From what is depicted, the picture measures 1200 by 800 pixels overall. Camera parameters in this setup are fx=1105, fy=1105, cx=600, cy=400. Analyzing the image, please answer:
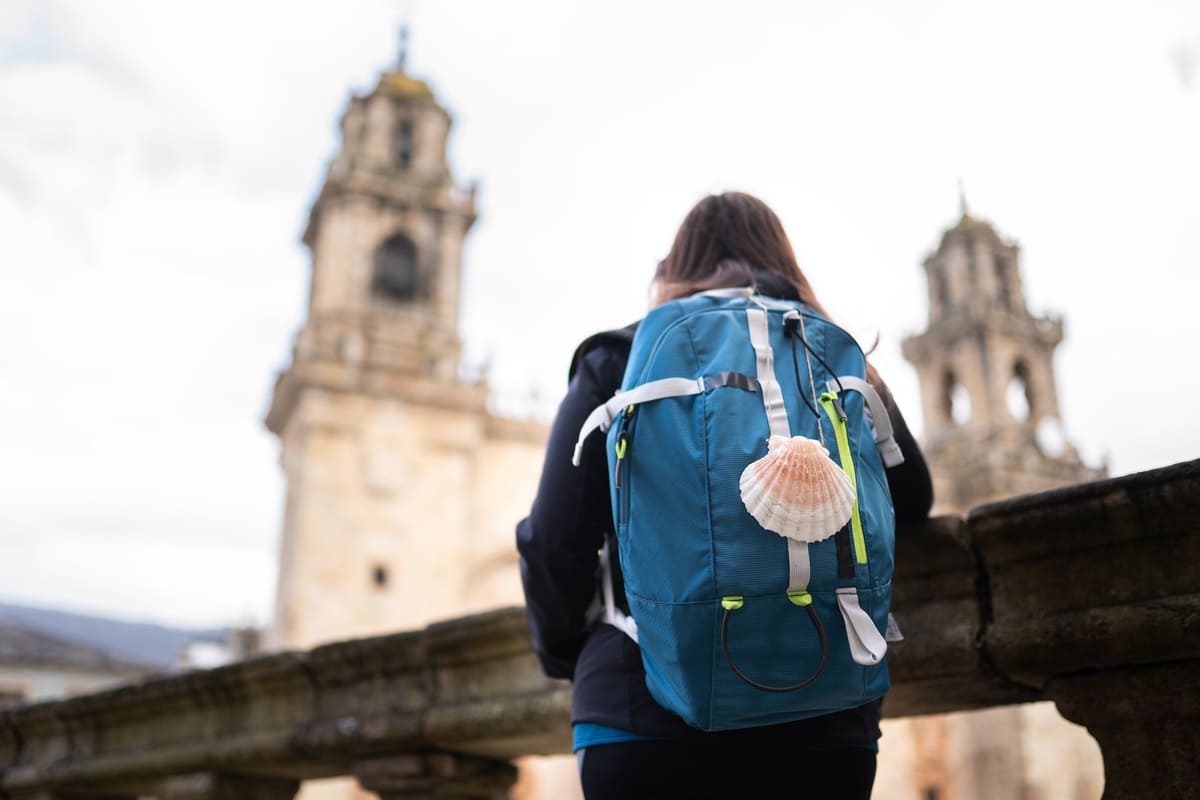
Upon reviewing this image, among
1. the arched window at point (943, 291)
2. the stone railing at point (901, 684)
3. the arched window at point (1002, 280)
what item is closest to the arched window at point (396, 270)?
the arched window at point (943, 291)

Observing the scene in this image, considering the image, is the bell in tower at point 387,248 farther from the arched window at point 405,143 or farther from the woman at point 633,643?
the woman at point 633,643

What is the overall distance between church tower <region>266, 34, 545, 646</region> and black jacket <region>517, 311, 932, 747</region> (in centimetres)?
1667

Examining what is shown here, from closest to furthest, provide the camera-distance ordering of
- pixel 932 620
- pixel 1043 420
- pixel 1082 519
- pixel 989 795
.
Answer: pixel 1082 519
pixel 932 620
pixel 989 795
pixel 1043 420

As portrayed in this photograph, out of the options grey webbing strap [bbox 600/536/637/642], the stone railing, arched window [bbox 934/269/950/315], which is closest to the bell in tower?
arched window [bbox 934/269/950/315]

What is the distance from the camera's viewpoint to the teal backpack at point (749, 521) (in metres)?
1.49

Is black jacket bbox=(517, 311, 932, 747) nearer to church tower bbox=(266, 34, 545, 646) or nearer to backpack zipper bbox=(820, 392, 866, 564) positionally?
backpack zipper bbox=(820, 392, 866, 564)

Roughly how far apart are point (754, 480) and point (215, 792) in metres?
2.96

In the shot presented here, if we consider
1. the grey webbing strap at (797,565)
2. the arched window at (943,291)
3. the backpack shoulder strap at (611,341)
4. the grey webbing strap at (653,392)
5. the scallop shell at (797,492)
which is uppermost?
the arched window at (943,291)

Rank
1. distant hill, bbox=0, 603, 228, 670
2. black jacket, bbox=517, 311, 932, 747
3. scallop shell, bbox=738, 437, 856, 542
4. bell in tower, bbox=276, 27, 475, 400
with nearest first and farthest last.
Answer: scallop shell, bbox=738, 437, 856, 542 < black jacket, bbox=517, 311, 932, 747 < bell in tower, bbox=276, 27, 475, 400 < distant hill, bbox=0, 603, 228, 670

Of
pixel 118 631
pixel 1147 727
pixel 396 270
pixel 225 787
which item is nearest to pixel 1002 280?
pixel 396 270

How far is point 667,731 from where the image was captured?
5.44 feet

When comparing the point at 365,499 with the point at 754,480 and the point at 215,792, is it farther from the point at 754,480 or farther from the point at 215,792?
the point at 754,480

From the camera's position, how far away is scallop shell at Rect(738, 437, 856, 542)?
1.47 meters

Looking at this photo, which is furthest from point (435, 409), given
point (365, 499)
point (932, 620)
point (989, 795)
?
point (932, 620)
